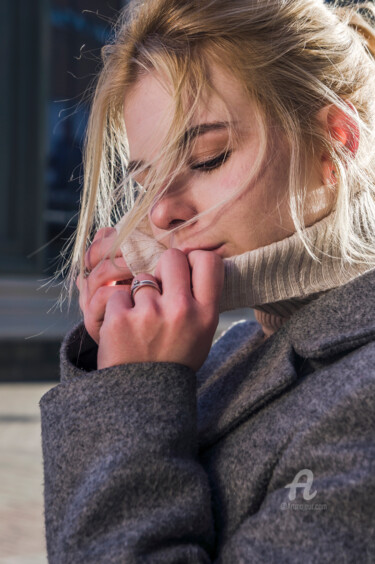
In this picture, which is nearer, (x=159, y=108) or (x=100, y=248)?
(x=159, y=108)

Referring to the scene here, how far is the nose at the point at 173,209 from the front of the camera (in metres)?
1.44

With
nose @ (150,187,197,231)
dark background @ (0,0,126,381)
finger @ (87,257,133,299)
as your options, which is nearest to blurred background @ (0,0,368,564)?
dark background @ (0,0,126,381)

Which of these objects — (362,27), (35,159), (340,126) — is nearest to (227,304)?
(340,126)

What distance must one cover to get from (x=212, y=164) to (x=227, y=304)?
266mm

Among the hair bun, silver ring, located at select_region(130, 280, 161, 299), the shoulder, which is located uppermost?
the hair bun

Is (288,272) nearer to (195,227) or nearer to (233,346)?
(195,227)

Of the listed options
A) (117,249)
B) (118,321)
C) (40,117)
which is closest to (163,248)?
(117,249)

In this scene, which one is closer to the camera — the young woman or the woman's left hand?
the young woman

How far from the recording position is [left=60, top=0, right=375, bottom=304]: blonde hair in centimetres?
142

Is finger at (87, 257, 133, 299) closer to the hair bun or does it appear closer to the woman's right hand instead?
the woman's right hand

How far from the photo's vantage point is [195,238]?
4.68 ft

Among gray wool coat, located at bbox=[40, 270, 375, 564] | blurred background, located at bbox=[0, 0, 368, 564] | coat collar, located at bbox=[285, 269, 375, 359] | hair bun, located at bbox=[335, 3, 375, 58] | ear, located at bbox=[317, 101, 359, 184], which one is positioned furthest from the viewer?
blurred background, located at bbox=[0, 0, 368, 564]

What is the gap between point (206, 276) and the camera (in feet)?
4.27

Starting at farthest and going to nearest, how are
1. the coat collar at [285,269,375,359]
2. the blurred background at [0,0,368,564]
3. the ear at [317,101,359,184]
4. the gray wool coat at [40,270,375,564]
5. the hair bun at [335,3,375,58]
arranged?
1. the blurred background at [0,0,368,564]
2. the hair bun at [335,3,375,58]
3. the ear at [317,101,359,184]
4. the coat collar at [285,269,375,359]
5. the gray wool coat at [40,270,375,564]
